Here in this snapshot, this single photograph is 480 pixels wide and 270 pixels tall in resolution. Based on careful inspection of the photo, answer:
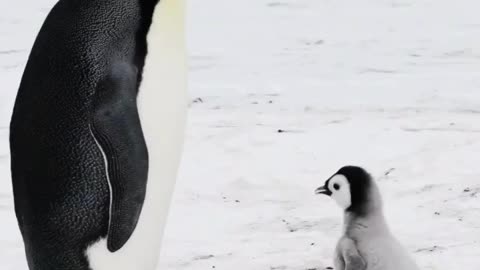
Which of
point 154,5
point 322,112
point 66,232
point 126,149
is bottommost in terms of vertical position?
point 322,112

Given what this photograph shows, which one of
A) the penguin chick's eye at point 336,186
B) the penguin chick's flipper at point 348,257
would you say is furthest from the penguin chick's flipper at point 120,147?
the penguin chick's eye at point 336,186

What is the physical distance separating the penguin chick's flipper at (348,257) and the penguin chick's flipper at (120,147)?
0.86 metres

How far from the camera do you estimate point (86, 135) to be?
2230 millimetres

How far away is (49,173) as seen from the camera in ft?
7.34

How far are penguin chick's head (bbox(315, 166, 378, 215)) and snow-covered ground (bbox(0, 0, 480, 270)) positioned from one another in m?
0.24

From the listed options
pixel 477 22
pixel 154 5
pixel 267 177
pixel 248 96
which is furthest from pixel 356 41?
pixel 154 5

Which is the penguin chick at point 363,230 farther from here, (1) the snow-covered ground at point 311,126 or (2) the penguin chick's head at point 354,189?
(1) the snow-covered ground at point 311,126

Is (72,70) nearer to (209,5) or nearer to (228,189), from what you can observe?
(228,189)

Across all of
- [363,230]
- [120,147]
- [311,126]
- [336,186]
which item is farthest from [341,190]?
[311,126]

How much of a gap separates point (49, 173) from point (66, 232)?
0.42ft

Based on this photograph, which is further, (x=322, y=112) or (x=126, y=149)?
(x=322, y=112)

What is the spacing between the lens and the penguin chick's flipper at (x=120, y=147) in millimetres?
2211

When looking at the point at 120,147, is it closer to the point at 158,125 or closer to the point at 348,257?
the point at 158,125

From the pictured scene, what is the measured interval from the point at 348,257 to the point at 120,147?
3.12ft
